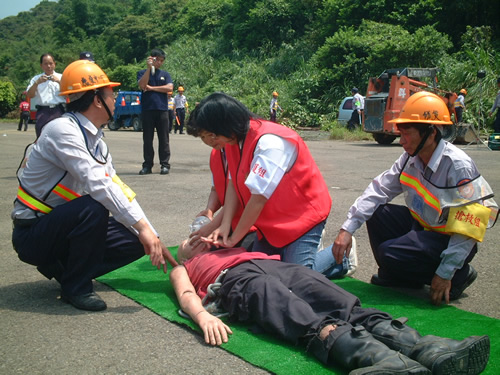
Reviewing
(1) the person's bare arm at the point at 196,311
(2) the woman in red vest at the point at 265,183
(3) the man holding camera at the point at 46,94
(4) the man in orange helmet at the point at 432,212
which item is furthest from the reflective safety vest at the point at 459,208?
(3) the man holding camera at the point at 46,94

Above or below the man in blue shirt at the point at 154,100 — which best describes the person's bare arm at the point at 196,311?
below

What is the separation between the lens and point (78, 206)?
10.8ft

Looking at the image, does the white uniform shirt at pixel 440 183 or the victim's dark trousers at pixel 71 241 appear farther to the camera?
the white uniform shirt at pixel 440 183

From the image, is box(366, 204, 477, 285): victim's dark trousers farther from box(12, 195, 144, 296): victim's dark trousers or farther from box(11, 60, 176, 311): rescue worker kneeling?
box(12, 195, 144, 296): victim's dark trousers

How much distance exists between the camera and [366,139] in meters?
19.5

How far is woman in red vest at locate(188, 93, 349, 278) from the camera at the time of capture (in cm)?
347

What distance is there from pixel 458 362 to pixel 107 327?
1.82m

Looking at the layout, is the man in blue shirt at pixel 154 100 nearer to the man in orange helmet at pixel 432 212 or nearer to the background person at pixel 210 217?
the background person at pixel 210 217

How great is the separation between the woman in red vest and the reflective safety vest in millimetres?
642

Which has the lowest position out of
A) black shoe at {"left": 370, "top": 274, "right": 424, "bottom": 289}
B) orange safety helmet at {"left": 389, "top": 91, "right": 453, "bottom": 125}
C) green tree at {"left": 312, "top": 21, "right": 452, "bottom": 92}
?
black shoe at {"left": 370, "top": 274, "right": 424, "bottom": 289}

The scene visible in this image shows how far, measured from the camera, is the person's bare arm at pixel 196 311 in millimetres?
2900

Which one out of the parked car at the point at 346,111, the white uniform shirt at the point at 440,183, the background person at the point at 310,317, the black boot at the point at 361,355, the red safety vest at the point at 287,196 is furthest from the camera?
the parked car at the point at 346,111

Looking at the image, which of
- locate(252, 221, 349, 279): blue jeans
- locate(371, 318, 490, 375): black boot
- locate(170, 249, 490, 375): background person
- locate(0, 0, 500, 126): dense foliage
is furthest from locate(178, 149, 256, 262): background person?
locate(0, 0, 500, 126): dense foliage

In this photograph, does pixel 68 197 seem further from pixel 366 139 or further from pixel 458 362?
pixel 366 139
